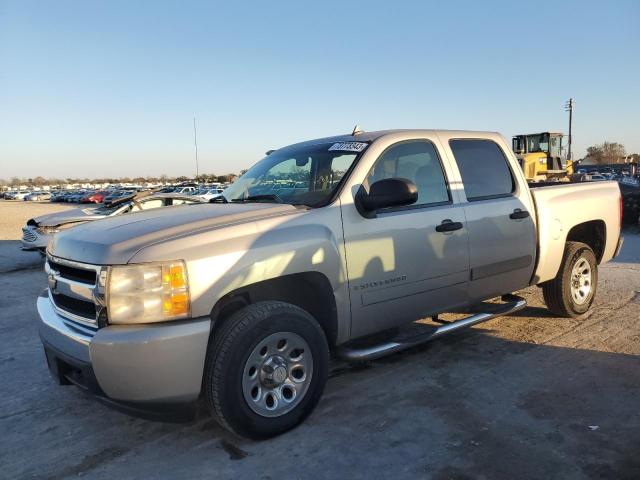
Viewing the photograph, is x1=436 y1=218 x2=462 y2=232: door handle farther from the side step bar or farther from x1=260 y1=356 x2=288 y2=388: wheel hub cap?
x1=260 y1=356 x2=288 y2=388: wheel hub cap

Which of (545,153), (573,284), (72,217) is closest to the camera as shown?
(573,284)

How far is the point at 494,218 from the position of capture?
435cm

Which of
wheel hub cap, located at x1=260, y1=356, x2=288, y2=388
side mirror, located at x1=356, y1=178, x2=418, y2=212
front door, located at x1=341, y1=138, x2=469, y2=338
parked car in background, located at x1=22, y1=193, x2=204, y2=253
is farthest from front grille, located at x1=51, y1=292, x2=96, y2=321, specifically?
parked car in background, located at x1=22, y1=193, x2=204, y2=253

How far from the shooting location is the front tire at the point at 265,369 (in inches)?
114

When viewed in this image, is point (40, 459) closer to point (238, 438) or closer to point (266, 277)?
point (238, 438)

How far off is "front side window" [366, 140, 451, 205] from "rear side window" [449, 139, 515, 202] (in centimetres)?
26

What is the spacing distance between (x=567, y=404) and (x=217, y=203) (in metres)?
2.98

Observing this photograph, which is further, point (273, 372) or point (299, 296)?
point (299, 296)

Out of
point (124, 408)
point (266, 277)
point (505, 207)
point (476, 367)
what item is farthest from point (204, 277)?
point (505, 207)

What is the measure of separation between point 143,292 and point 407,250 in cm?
188

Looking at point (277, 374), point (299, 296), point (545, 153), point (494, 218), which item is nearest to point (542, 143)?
point (545, 153)

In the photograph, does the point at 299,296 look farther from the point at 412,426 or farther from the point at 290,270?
the point at 412,426

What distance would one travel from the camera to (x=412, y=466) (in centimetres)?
281

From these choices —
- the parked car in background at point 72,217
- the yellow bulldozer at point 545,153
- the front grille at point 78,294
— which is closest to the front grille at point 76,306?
the front grille at point 78,294
